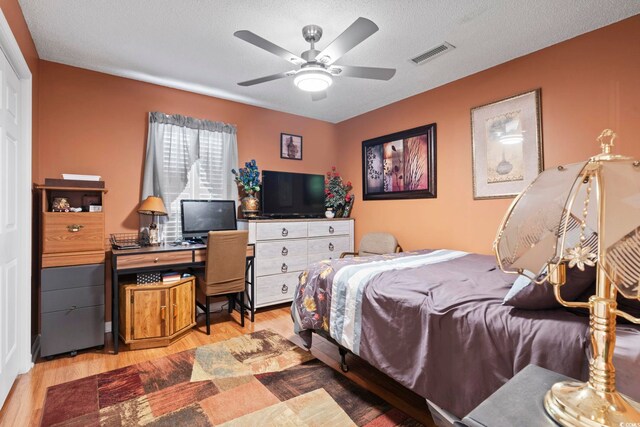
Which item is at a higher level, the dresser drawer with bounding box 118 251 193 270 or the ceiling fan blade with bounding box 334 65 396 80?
the ceiling fan blade with bounding box 334 65 396 80

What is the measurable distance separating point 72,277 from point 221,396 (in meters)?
1.66

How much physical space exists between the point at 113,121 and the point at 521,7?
12.3 ft

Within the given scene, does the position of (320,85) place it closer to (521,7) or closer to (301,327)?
(521,7)

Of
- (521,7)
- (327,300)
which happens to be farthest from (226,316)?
(521,7)

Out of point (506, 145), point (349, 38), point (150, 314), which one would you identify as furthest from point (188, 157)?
point (506, 145)

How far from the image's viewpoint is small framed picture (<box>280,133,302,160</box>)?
449 cm

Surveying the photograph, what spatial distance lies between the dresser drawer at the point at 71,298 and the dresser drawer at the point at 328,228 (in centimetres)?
232

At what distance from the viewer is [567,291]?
121 centimetres

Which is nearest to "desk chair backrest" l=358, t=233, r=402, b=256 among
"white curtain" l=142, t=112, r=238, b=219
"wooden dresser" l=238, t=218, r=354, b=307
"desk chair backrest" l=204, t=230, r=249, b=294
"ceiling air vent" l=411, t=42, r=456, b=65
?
"wooden dresser" l=238, t=218, r=354, b=307

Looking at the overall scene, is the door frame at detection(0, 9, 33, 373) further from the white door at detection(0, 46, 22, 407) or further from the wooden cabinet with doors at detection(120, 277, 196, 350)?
the wooden cabinet with doors at detection(120, 277, 196, 350)

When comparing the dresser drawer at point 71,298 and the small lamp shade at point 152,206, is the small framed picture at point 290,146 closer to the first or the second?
the small lamp shade at point 152,206

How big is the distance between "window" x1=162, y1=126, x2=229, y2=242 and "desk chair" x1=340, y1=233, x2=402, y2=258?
6.06ft

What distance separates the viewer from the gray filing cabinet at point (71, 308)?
2.53 m

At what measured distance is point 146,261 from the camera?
2.82 m
